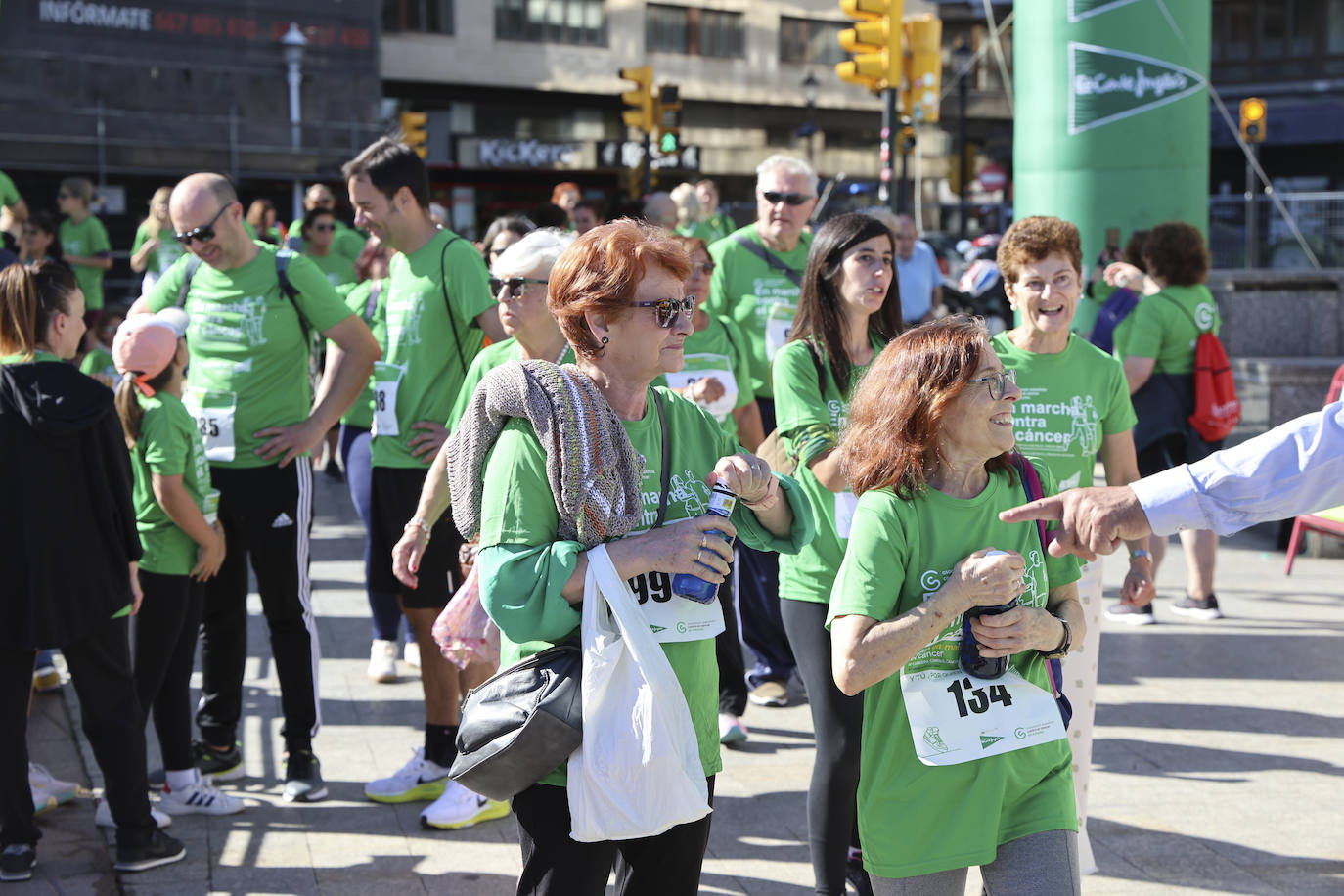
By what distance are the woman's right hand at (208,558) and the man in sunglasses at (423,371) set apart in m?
0.65

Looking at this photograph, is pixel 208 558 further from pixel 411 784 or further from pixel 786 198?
pixel 786 198

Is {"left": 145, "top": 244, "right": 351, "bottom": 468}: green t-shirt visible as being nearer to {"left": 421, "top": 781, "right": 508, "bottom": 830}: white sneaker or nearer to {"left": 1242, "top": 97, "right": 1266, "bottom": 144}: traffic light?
{"left": 421, "top": 781, "right": 508, "bottom": 830}: white sneaker

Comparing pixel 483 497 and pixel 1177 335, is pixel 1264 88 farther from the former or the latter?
pixel 483 497

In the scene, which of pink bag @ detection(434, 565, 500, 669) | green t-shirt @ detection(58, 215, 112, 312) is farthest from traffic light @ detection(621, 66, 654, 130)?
pink bag @ detection(434, 565, 500, 669)

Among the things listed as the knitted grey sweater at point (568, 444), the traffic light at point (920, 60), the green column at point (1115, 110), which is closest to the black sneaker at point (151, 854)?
the knitted grey sweater at point (568, 444)

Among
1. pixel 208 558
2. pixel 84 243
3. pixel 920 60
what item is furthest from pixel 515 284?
pixel 920 60

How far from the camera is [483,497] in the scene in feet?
9.49

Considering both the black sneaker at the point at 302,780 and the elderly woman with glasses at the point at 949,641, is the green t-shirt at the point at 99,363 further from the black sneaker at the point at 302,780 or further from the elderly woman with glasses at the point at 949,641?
the elderly woman with glasses at the point at 949,641

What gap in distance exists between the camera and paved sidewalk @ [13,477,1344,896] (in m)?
4.60

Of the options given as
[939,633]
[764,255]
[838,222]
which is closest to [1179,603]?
[764,255]

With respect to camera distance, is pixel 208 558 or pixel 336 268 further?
pixel 336 268

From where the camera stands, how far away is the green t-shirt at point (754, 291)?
21.9 ft

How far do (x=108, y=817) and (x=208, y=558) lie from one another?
37.1 inches

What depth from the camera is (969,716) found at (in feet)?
9.70
